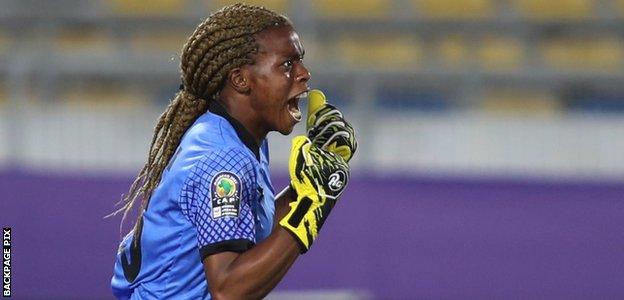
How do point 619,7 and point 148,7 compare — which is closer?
point 619,7

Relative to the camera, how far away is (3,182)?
6.31 meters

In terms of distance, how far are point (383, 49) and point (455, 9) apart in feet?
2.54

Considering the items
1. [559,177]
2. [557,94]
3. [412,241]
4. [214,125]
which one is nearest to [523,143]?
[559,177]

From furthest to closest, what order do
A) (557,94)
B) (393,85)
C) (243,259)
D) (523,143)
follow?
1. (557,94)
2. (393,85)
3. (523,143)
4. (243,259)

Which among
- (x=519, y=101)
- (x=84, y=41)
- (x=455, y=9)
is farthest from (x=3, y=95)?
(x=519, y=101)

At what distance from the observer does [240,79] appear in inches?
101

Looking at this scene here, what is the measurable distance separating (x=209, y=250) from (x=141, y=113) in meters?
4.66

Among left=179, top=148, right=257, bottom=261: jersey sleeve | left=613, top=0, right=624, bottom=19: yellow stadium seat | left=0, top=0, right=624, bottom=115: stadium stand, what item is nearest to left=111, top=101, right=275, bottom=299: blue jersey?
left=179, top=148, right=257, bottom=261: jersey sleeve

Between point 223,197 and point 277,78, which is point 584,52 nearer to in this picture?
point 277,78

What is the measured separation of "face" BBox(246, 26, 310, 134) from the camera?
8.32ft

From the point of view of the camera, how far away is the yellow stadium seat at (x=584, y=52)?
898cm

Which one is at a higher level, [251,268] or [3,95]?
[3,95]

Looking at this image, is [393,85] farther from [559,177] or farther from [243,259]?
[243,259]

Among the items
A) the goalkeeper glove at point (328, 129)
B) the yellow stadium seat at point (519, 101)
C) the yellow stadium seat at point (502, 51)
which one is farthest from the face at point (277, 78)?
the yellow stadium seat at point (502, 51)
